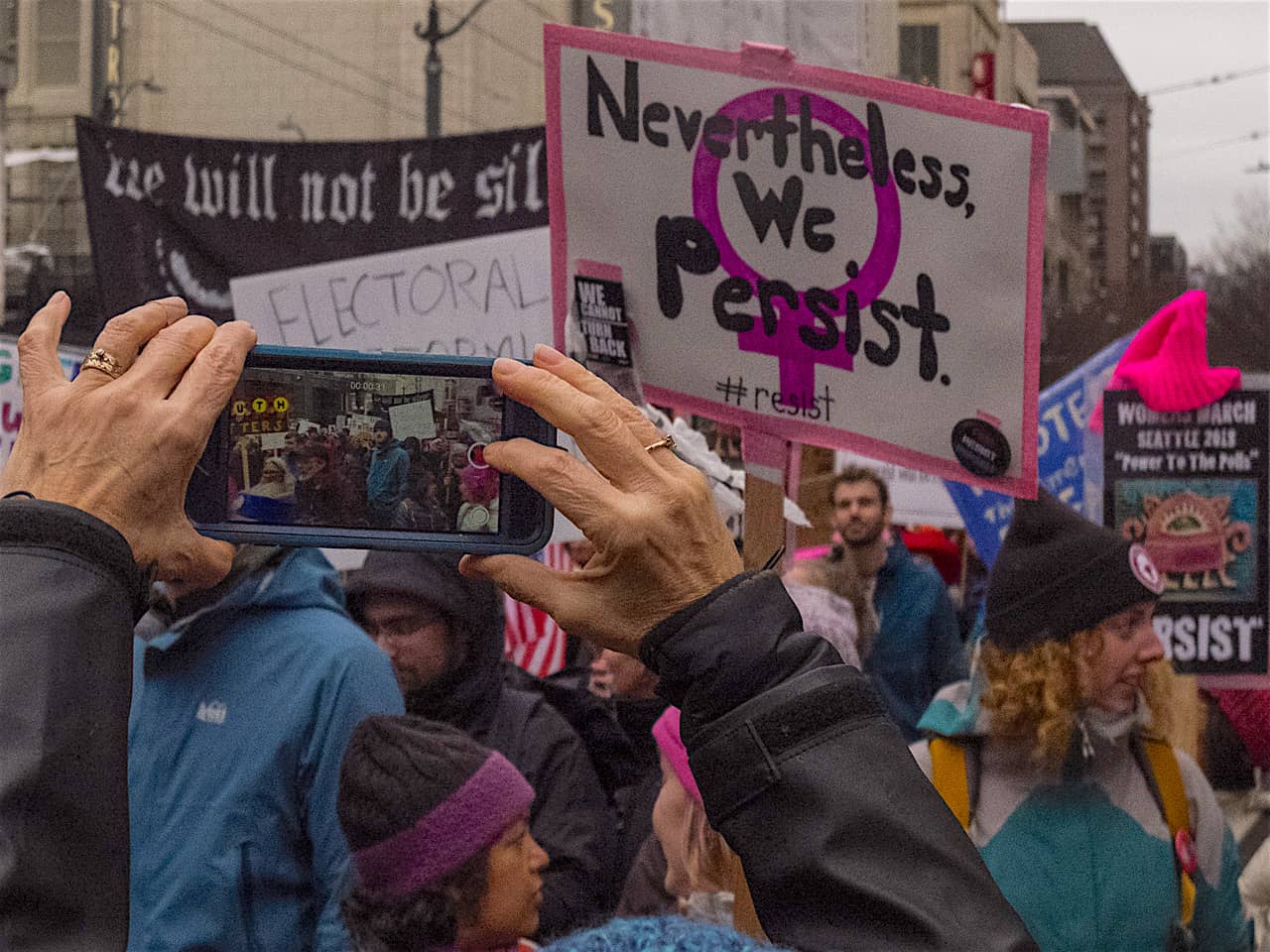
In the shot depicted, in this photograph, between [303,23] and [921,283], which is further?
[303,23]

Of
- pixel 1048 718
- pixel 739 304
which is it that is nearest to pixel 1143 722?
pixel 1048 718

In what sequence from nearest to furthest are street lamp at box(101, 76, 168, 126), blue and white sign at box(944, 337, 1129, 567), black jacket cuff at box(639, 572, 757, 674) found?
black jacket cuff at box(639, 572, 757, 674) → blue and white sign at box(944, 337, 1129, 567) → street lamp at box(101, 76, 168, 126)

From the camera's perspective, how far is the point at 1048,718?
3057 mm

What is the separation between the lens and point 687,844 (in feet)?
9.66

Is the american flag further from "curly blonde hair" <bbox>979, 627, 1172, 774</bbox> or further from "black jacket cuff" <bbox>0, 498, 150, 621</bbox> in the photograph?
"black jacket cuff" <bbox>0, 498, 150, 621</bbox>

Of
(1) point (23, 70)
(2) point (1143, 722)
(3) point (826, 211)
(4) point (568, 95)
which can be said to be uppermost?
(1) point (23, 70)

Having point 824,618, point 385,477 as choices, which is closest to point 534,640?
point 824,618

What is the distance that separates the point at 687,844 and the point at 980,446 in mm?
952

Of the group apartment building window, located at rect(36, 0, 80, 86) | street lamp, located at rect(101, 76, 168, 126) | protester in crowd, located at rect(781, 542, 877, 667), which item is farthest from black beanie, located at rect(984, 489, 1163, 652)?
apartment building window, located at rect(36, 0, 80, 86)

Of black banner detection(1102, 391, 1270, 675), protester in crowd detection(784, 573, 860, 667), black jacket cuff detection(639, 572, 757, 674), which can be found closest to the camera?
black jacket cuff detection(639, 572, 757, 674)

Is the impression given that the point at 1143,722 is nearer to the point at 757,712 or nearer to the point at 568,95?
the point at 568,95

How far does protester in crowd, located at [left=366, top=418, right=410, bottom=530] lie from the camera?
1.53 m

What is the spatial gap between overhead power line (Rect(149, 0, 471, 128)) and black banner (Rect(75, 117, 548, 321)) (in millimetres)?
15548

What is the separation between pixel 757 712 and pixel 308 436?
53 centimetres
